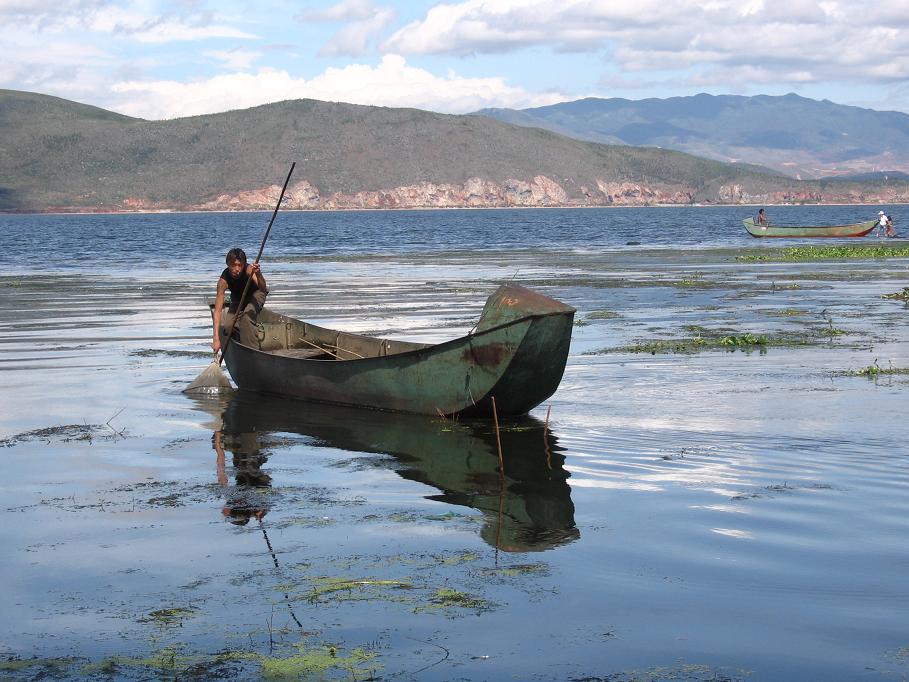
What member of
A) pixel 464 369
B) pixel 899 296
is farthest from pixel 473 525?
pixel 899 296

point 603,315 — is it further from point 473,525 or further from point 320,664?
point 320,664

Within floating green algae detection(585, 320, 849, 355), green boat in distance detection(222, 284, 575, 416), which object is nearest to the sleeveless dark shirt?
green boat in distance detection(222, 284, 575, 416)

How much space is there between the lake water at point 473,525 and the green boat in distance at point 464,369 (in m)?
0.29

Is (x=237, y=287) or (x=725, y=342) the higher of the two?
(x=237, y=287)

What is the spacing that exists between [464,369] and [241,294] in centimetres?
458

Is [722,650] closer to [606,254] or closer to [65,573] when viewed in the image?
[65,573]

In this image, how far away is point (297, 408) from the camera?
14422 mm

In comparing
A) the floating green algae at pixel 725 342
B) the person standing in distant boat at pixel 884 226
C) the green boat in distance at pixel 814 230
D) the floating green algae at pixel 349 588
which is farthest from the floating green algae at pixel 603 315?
the person standing in distant boat at pixel 884 226

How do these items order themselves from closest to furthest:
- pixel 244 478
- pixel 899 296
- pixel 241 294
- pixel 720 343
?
pixel 244 478, pixel 241 294, pixel 720 343, pixel 899 296

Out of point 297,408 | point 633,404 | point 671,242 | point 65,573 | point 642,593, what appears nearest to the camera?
point 642,593

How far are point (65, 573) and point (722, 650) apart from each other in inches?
164

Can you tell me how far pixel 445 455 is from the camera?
11.5 meters

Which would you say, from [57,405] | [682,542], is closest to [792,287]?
[57,405]

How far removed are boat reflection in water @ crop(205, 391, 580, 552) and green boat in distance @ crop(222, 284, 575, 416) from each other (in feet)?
0.71
